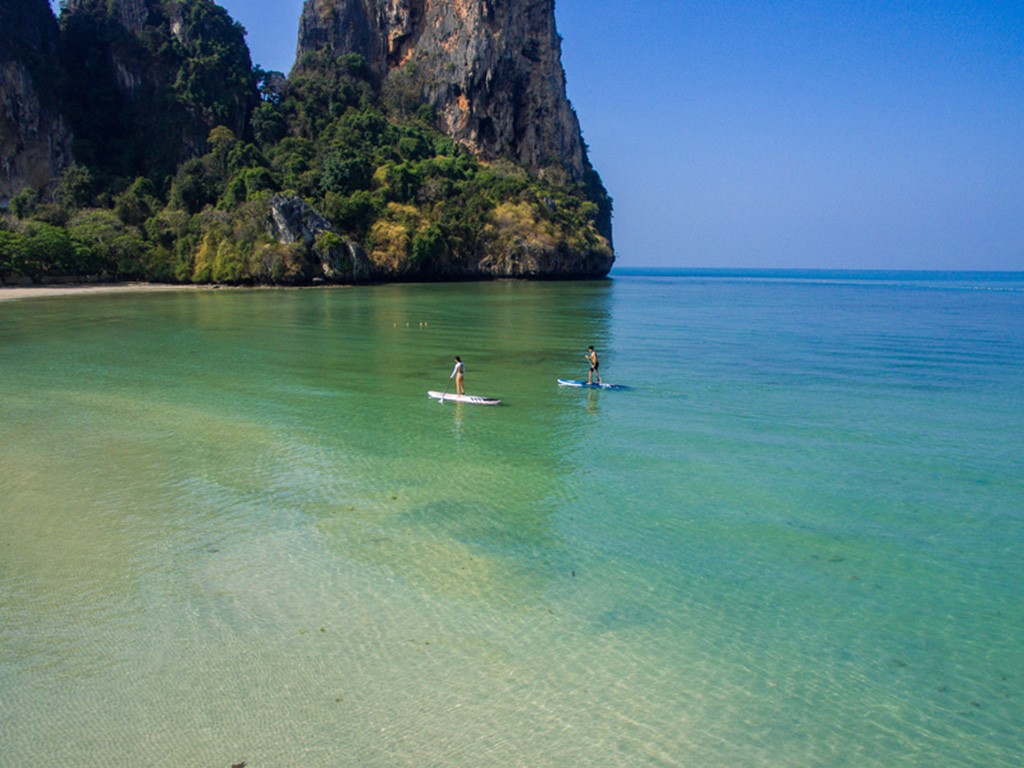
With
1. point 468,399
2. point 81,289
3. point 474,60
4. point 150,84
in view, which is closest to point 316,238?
point 81,289

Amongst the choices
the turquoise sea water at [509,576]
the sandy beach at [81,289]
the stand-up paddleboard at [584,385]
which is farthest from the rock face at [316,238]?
the stand-up paddleboard at [584,385]

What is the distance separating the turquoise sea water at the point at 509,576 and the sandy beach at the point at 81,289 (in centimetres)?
4246

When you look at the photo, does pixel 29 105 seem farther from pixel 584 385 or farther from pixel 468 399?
pixel 584 385

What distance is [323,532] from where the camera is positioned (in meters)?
12.5

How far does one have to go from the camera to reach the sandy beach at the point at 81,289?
193ft

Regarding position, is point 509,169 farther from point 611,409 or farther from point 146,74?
point 611,409

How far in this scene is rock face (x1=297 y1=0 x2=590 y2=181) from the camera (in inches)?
5039

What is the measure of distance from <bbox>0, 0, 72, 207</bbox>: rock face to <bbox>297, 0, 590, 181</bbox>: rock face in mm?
42368

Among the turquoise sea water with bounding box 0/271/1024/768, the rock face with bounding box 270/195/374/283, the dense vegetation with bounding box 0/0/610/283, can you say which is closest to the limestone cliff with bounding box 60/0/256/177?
the dense vegetation with bounding box 0/0/610/283

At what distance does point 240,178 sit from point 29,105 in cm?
3221

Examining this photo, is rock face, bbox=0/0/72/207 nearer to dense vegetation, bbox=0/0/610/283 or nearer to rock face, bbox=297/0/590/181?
dense vegetation, bbox=0/0/610/283

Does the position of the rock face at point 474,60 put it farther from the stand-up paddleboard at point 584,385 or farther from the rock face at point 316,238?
the stand-up paddleboard at point 584,385

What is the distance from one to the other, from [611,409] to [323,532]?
39.2ft

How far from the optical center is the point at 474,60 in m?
126
